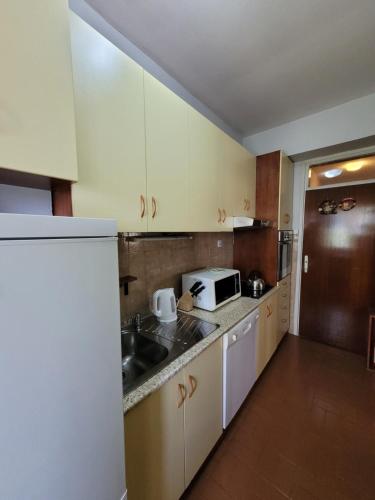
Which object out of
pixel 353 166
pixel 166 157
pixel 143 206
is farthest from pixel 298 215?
pixel 143 206

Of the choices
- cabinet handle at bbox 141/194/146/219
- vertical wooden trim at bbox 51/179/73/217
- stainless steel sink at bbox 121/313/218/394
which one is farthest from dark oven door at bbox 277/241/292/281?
vertical wooden trim at bbox 51/179/73/217

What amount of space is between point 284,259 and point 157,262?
1.63 m

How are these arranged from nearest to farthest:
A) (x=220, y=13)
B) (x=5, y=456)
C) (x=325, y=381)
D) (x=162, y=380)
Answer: (x=5, y=456)
(x=162, y=380)
(x=220, y=13)
(x=325, y=381)

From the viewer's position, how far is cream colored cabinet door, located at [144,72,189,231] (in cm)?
108

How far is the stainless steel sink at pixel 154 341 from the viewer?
120 cm

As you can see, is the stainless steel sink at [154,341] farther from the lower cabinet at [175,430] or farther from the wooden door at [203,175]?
the wooden door at [203,175]

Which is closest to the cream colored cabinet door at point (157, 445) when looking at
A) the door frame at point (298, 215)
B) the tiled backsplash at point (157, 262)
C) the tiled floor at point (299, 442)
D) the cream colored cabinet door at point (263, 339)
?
the tiled floor at point (299, 442)

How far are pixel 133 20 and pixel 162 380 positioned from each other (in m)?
1.93

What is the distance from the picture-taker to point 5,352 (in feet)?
1.23

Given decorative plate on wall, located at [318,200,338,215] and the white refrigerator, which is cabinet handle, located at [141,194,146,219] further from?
decorative plate on wall, located at [318,200,338,215]

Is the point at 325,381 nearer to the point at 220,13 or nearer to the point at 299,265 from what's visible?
the point at 299,265

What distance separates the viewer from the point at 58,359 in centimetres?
45

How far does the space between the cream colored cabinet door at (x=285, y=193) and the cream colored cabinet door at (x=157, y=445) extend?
196cm

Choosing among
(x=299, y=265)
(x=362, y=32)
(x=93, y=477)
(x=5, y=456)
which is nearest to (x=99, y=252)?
(x=5, y=456)
